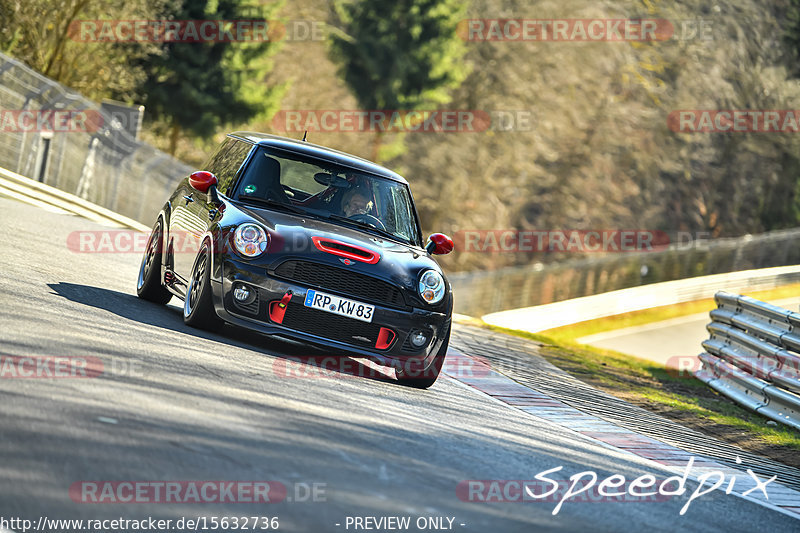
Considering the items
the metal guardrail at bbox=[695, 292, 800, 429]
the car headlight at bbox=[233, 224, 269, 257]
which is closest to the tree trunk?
the metal guardrail at bbox=[695, 292, 800, 429]

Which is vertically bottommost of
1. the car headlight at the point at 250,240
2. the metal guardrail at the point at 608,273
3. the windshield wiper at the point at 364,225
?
the metal guardrail at the point at 608,273

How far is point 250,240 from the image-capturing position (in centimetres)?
786

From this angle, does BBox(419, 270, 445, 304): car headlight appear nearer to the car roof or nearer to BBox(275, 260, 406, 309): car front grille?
BBox(275, 260, 406, 309): car front grille

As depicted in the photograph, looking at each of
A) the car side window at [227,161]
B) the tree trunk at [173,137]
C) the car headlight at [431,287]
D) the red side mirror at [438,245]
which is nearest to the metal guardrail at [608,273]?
the tree trunk at [173,137]

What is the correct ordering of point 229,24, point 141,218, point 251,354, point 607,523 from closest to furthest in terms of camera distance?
1. point 607,523
2. point 251,354
3. point 141,218
4. point 229,24

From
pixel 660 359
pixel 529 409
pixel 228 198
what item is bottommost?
pixel 660 359

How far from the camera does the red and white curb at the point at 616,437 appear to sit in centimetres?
Answer: 674

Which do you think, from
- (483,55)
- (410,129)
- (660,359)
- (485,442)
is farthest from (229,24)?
(485,442)

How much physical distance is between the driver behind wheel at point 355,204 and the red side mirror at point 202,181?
3.51 ft

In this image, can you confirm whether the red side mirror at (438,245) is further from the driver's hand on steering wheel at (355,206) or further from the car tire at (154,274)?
the car tire at (154,274)

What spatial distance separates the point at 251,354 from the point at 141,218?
18.0m

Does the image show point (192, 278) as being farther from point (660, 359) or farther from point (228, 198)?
point (660, 359)

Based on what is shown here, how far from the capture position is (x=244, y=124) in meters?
42.7

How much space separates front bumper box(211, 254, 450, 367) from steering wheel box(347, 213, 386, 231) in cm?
115
